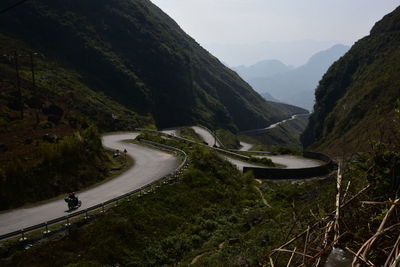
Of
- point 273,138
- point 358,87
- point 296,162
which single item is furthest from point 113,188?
point 273,138

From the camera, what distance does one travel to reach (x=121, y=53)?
12325 centimetres

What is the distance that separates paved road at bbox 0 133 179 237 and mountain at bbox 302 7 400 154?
134 ft

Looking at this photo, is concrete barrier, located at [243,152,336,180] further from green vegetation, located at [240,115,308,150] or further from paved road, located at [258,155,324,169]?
green vegetation, located at [240,115,308,150]

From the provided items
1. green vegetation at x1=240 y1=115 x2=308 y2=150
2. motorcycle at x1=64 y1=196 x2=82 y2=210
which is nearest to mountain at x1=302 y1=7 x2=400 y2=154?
green vegetation at x1=240 y1=115 x2=308 y2=150

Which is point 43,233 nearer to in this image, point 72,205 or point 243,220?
point 72,205

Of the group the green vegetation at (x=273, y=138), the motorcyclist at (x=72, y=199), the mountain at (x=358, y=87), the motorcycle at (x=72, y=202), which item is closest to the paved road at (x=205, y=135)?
the mountain at (x=358, y=87)

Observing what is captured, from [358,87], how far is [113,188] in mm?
91286

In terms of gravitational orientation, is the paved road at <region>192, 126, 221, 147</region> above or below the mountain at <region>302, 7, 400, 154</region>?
below

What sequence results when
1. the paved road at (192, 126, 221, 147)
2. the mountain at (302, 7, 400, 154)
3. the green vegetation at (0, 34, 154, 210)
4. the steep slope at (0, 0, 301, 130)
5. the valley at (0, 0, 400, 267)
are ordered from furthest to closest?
the steep slope at (0, 0, 301, 130) → the paved road at (192, 126, 221, 147) → the mountain at (302, 7, 400, 154) → the green vegetation at (0, 34, 154, 210) → the valley at (0, 0, 400, 267)

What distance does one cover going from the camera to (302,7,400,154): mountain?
81.2m

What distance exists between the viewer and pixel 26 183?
24656mm

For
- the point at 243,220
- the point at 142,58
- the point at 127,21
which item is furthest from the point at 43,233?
the point at 127,21

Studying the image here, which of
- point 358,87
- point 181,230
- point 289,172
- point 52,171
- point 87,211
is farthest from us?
point 358,87

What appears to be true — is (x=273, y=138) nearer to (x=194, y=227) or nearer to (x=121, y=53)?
(x=121, y=53)
